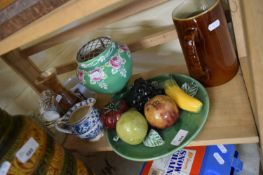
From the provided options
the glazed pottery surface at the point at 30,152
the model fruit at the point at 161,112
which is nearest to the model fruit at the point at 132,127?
the model fruit at the point at 161,112

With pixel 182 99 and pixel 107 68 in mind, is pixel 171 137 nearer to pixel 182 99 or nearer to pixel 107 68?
pixel 182 99

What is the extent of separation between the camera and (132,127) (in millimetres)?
620

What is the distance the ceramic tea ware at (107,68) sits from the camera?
2.16 ft

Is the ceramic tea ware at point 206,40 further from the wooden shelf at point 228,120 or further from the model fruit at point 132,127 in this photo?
the model fruit at point 132,127

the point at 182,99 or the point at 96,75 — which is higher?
the point at 96,75

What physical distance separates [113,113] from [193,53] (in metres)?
0.24

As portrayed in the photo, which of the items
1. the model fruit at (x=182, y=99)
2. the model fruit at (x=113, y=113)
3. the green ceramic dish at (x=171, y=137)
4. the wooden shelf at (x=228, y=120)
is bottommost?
A: the wooden shelf at (x=228, y=120)

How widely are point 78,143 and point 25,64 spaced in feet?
1.05

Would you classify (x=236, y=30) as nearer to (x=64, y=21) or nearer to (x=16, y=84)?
(x=64, y=21)

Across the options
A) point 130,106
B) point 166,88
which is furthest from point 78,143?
point 166,88

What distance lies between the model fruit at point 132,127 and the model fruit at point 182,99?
94mm

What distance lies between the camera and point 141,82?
70 centimetres

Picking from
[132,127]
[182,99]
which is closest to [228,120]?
[182,99]

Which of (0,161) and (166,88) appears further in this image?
(166,88)
